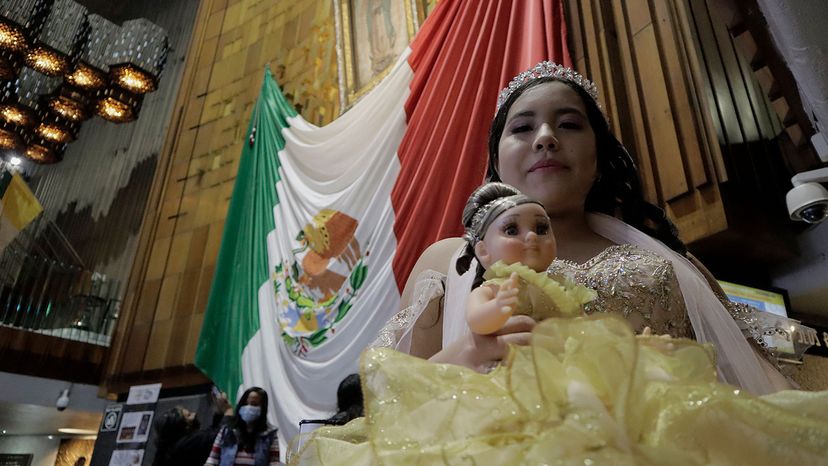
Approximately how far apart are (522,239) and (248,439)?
203cm

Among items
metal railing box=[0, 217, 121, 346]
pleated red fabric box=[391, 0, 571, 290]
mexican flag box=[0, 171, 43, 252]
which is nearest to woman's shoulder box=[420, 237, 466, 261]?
pleated red fabric box=[391, 0, 571, 290]

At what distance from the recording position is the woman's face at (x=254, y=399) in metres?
2.68

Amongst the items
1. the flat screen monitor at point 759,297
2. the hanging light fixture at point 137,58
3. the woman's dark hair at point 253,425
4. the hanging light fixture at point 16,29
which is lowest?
the woman's dark hair at point 253,425

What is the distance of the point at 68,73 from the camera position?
7.57 metres

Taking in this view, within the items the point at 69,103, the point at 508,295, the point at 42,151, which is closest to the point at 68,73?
the point at 69,103

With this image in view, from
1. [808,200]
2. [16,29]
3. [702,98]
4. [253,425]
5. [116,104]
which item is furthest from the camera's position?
[116,104]

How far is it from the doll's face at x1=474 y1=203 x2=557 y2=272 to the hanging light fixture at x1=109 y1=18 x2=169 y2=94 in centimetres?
800

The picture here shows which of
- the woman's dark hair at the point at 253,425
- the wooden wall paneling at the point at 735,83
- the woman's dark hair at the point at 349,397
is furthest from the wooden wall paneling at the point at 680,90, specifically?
the woman's dark hair at the point at 253,425

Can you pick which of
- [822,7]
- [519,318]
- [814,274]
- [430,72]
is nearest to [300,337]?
[430,72]

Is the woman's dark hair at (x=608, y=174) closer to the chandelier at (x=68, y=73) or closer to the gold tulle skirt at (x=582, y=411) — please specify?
the gold tulle skirt at (x=582, y=411)

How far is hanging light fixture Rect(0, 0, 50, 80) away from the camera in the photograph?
6594 mm

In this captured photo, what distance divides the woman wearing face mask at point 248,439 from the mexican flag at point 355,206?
235 mm

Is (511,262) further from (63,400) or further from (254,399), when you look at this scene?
(63,400)

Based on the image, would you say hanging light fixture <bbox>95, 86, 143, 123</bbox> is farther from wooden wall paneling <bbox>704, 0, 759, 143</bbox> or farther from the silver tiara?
the silver tiara
